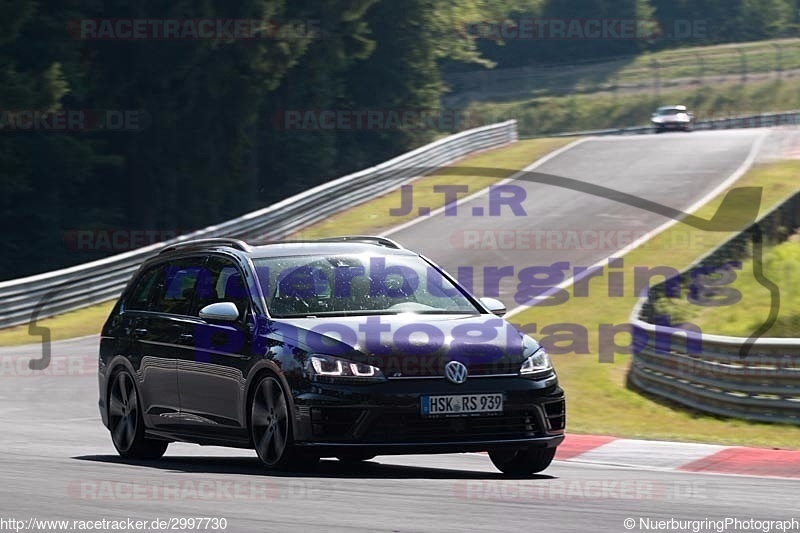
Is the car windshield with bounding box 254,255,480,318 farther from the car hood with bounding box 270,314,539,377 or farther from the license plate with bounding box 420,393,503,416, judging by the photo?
the license plate with bounding box 420,393,503,416

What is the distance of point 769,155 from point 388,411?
30.9 metres

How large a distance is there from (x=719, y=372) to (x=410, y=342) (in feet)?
23.9

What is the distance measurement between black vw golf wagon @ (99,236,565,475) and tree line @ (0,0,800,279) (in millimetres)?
27750

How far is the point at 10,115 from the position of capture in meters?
37.3

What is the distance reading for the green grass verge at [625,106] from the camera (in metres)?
81.5

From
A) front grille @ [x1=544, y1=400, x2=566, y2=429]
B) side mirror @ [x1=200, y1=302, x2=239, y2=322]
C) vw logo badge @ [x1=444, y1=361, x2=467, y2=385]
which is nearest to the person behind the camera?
vw logo badge @ [x1=444, y1=361, x2=467, y2=385]

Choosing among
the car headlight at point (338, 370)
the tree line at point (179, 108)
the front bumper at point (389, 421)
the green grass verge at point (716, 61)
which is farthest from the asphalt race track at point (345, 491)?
the green grass verge at point (716, 61)

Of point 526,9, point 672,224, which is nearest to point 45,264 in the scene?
point 672,224

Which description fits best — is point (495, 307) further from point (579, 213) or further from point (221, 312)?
point (579, 213)

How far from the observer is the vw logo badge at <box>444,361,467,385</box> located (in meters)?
8.96

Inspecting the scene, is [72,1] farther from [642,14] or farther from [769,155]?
[642,14]

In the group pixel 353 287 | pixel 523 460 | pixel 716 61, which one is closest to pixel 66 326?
pixel 353 287

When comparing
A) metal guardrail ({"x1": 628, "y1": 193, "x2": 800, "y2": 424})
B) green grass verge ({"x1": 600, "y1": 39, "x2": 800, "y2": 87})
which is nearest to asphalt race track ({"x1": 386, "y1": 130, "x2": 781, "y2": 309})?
metal guardrail ({"x1": 628, "y1": 193, "x2": 800, "y2": 424})

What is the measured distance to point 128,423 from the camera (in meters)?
11.0
